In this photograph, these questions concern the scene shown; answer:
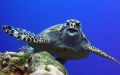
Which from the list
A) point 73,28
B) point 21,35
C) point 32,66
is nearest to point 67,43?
point 73,28

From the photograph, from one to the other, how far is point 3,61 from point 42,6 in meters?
17.6

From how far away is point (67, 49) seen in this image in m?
5.32

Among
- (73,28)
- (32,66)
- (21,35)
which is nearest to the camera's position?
(32,66)

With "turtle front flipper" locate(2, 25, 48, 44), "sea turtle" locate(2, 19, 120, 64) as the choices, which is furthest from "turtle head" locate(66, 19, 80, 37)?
"turtle front flipper" locate(2, 25, 48, 44)

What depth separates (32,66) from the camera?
3061 millimetres

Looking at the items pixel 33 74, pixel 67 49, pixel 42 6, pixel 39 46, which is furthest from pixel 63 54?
pixel 42 6

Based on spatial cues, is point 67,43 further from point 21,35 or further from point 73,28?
point 21,35

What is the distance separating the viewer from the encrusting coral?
9.47 ft

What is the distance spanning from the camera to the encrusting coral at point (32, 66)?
2888 mm

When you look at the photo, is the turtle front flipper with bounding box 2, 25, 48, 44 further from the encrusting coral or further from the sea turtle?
the encrusting coral

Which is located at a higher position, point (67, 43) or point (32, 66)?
point (67, 43)

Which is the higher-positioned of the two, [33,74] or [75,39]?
[75,39]

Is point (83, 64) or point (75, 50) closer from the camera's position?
point (75, 50)

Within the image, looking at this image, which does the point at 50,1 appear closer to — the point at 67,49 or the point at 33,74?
the point at 67,49
